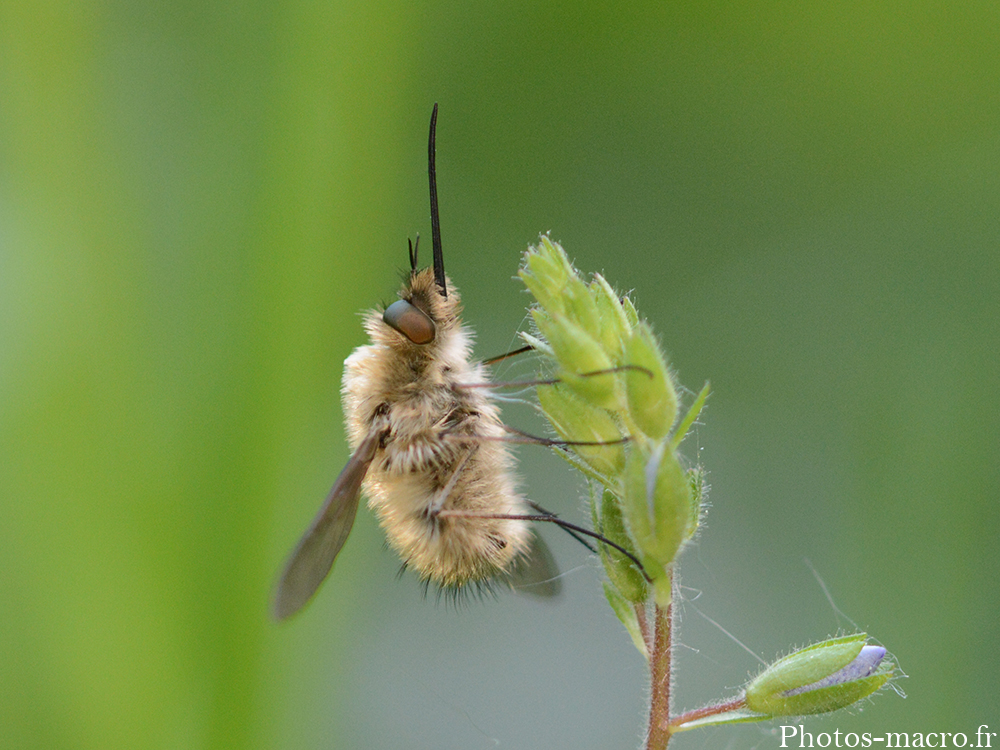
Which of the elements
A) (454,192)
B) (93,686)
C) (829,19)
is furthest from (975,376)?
(93,686)

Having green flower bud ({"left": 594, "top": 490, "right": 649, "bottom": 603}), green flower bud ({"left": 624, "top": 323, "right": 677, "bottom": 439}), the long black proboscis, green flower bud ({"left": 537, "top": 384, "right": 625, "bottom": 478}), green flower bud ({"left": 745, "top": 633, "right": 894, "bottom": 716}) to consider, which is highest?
the long black proboscis

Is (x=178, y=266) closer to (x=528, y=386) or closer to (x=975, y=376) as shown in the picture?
(x=528, y=386)

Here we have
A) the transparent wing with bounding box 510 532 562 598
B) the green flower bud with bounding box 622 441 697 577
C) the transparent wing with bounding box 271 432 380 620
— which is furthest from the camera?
the transparent wing with bounding box 510 532 562 598

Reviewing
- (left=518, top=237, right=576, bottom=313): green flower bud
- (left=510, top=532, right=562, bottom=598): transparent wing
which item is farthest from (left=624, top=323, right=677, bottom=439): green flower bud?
(left=510, top=532, right=562, bottom=598): transparent wing

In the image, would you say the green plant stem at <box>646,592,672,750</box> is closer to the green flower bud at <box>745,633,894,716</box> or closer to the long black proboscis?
the green flower bud at <box>745,633,894,716</box>

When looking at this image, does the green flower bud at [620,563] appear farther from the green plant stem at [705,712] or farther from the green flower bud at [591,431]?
the green plant stem at [705,712]
